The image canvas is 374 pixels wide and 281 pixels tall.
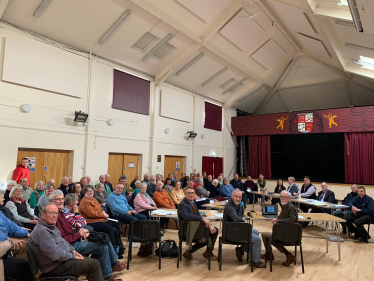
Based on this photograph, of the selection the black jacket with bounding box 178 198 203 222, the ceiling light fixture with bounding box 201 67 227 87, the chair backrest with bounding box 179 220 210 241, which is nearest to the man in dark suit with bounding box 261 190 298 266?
the chair backrest with bounding box 179 220 210 241

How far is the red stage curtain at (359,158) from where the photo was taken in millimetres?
10391

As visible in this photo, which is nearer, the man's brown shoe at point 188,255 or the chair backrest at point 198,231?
the chair backrest at point 198,231

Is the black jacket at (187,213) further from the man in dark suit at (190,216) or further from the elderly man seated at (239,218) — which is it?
the elderly man seated at (239,218)

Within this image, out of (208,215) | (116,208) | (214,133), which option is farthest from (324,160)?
(116,208)

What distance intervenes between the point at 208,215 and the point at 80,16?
537 cm

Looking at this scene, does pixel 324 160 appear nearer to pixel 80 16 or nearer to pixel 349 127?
pixel 349 127

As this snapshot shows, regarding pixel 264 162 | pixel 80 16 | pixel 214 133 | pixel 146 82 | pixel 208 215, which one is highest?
pixel 80 16

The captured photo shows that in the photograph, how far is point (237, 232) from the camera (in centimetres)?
391

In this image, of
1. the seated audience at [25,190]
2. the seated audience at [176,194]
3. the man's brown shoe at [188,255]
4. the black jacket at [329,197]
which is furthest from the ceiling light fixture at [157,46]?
the black jacket at [329,197]

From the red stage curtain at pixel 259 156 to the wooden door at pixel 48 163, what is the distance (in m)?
8.94

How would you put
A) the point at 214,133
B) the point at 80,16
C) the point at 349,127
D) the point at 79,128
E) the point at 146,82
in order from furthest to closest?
the point at 214,133, the point at 349,127, the point at 146,82, the point at 79,128, the point at 80,16

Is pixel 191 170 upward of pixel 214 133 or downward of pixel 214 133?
downward

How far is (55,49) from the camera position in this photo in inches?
264

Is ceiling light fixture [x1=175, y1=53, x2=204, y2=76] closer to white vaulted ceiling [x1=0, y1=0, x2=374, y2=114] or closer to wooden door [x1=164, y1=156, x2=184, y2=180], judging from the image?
white vaulted ceiling [x1=0, y1=0, x2=374, y2=114]
